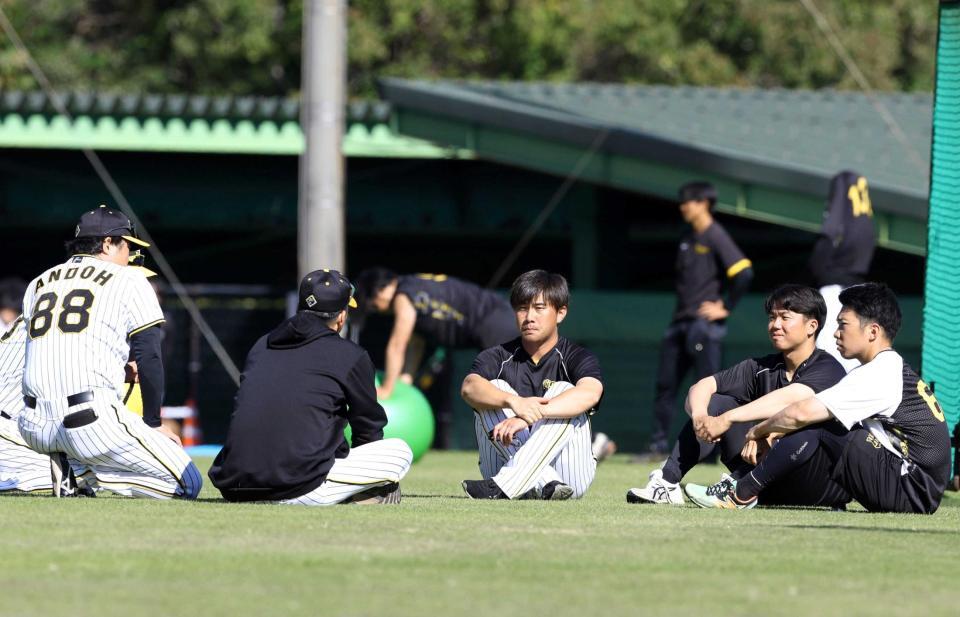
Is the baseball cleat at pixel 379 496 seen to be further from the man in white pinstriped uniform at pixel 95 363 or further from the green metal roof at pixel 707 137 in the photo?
the green metal roof at pixel 707 137

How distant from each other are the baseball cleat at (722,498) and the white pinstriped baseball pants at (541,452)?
25.6 inches

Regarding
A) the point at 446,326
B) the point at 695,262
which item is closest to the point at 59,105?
the point at 446,326

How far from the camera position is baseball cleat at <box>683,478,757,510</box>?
8219mm

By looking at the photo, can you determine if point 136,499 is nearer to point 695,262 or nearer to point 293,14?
point 695,262

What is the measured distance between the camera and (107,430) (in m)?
8.05

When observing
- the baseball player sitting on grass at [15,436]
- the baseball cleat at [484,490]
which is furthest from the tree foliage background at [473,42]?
the baseball cleat at [484,490]

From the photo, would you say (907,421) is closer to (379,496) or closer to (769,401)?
(769,401)

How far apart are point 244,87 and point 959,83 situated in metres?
20.4

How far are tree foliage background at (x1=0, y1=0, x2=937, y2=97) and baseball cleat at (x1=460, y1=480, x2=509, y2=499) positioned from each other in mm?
20497

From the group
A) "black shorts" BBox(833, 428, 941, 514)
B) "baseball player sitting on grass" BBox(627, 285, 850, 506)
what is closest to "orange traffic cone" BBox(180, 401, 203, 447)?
"baseball player sitting on grass" BBox(627, 285, 850, 506)

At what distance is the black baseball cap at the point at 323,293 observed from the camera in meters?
7.96

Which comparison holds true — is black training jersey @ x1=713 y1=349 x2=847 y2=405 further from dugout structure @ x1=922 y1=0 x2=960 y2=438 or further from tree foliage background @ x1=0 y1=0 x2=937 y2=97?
tree foliage background @ x1=0 y1=0 x2=937 y2=97

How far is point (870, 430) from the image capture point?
806 centimetres

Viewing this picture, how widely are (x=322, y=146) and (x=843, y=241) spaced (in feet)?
15.5
